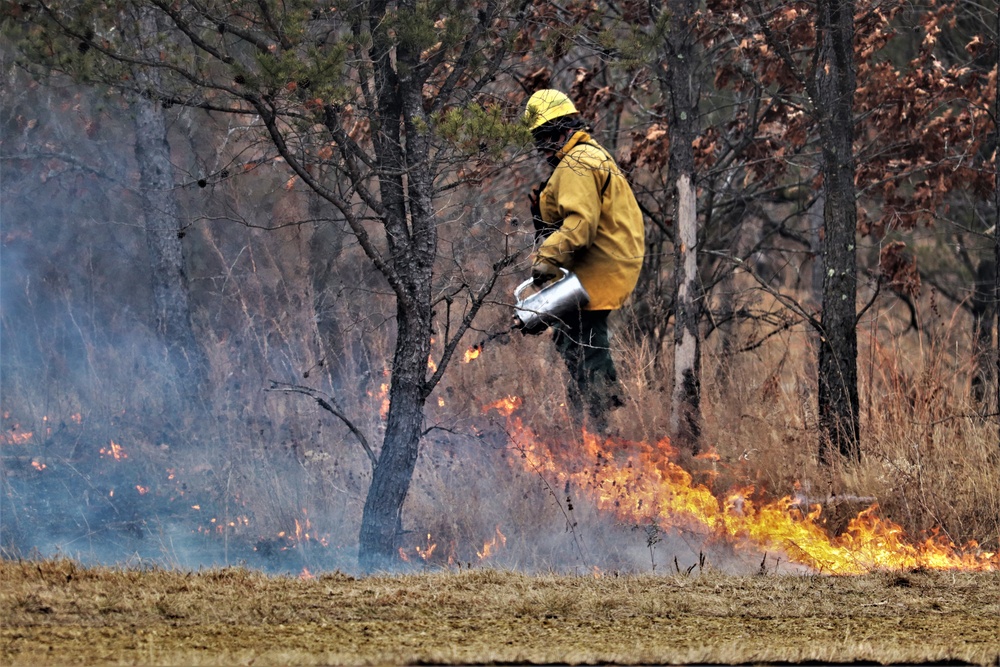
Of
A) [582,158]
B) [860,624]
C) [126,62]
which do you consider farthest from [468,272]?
[860,624]

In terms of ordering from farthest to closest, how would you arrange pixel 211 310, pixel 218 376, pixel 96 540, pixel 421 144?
pixel 211 310 < pixel 218 376 < pixel 96 540 < pixel 421 144

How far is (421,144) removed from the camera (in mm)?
6230

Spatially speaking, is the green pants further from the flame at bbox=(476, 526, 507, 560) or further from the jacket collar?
the flame at bbox=(476, 526, 507, 560)

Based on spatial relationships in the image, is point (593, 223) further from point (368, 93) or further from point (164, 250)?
point (164, 250)

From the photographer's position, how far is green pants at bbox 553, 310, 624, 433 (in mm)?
7547

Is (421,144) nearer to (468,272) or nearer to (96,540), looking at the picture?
(468,272)

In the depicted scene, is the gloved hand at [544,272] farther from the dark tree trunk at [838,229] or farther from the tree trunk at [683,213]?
the dark tree trunk at [838,229]

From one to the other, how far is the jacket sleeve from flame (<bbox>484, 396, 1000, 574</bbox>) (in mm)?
1135

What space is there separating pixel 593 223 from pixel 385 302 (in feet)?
7.01

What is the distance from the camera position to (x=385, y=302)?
8.77m

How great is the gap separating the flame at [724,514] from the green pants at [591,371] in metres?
0.27

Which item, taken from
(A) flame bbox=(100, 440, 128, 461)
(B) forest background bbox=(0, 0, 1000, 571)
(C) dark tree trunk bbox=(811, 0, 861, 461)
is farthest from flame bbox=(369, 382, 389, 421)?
(C) dark tree trunk bbox=(811, 0, 861, 461)

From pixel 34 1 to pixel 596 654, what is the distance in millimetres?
4045

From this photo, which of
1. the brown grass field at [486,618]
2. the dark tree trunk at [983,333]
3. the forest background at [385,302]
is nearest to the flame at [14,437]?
the forest background at [385,302]
